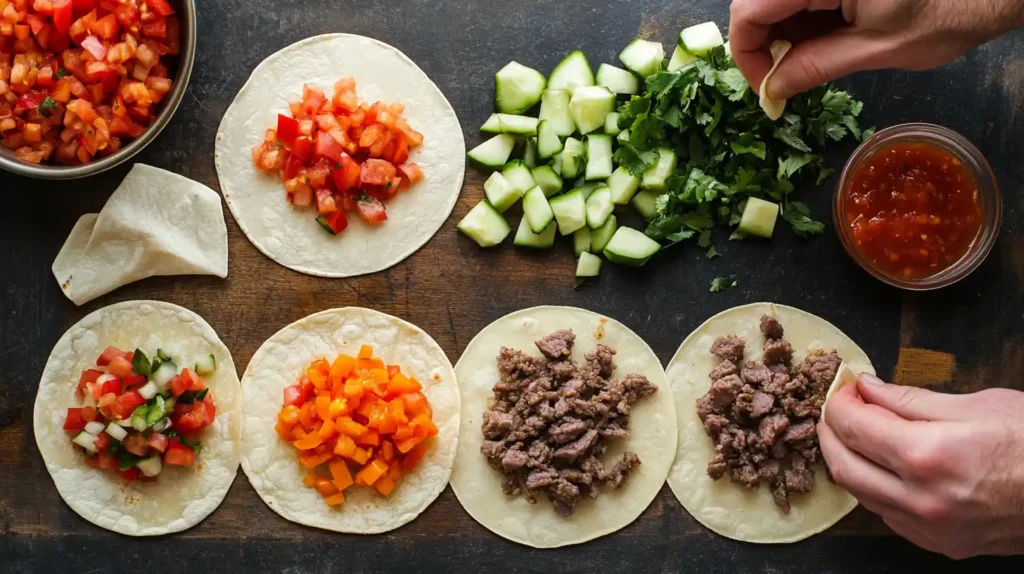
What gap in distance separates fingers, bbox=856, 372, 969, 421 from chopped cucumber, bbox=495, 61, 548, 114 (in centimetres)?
212

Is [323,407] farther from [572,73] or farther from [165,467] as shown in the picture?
[572,73]

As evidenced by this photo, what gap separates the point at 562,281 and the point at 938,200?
1917 mm

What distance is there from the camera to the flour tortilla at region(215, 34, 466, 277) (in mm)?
4078

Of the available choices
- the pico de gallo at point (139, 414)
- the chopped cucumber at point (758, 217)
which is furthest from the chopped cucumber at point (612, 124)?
the pico de gallo at point (139, 414)

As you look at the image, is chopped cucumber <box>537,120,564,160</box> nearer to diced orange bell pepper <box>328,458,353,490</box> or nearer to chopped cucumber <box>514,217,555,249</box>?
chopped cucumber <box>514,217,555,249</box>

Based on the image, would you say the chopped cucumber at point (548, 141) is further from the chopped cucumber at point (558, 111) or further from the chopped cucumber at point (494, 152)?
the chopped cucumber at point (494, 152)

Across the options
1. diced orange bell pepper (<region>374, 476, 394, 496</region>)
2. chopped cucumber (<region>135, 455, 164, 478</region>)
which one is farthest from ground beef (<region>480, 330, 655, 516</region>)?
chopped cucumber (<region>135, 455, 164, 478</region>)

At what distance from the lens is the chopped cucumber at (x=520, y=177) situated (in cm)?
408

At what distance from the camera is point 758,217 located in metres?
4.05

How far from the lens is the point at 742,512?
4.03m

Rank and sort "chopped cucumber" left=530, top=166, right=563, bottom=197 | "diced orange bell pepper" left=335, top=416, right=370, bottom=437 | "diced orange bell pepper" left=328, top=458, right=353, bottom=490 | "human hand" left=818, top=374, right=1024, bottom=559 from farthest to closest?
"chopped cucumber" left=530, top=166, right=563, bottom=197 → "diced orange bell pepper" left=328, top=458, right=353, bottom=490 → "diced orange bell pepper" left=335, top=416, right=370, bottom=437 → "human hand" left=818, top=374, right=1024, bottom=559

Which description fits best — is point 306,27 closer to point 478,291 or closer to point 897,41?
point 478,291

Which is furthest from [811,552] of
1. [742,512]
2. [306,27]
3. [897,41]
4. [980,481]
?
[306,27]

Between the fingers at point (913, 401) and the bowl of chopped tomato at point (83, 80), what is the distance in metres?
3.55
